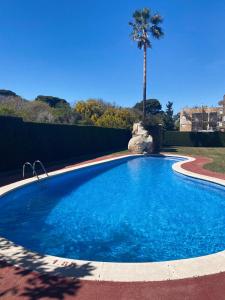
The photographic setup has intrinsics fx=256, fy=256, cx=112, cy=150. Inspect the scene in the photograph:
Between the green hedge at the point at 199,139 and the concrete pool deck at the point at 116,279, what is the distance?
35.5 m

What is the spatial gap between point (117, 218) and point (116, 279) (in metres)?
4.42

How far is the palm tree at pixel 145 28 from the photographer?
30781 millimetres

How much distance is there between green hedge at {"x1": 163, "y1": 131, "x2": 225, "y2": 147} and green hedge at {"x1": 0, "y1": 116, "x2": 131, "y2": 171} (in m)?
15.0

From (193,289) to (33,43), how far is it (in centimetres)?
2254

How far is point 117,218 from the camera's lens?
28.7 feet

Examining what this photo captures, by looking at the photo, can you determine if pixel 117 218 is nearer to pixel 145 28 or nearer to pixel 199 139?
pixel 145 28

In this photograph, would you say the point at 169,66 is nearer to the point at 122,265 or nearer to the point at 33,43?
the point at 33,43

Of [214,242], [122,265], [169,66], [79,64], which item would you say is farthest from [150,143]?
[122,265]

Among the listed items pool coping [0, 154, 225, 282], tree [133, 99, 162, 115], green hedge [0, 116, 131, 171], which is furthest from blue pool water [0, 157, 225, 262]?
tree [133, 99, 162, 115]

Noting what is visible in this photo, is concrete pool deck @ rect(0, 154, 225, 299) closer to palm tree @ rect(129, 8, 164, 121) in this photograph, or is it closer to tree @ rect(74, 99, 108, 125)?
palm tree @ rect(129, 8, 164, 121)

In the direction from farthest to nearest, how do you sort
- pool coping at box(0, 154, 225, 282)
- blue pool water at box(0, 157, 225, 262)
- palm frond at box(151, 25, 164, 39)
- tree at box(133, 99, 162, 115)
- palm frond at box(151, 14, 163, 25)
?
1. tree at box(133, 99, 162, 115)
2. palm frond at box(151, 25, 164, 39)
3. palm frond at box(151, 14, 163, 25)
4. blue pool water at box(0, 157, 225, 262)
5. pool coping at box(0, 154, 225, 282)

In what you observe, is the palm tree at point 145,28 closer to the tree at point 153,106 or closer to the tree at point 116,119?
the tree at point 116,119

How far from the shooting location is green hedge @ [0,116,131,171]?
15250 millimetres

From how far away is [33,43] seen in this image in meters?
21.8
